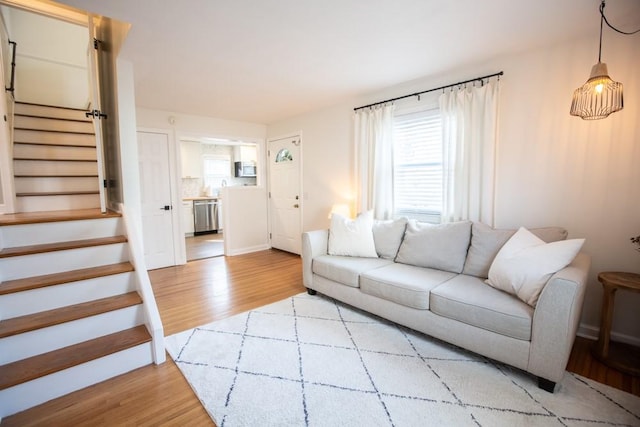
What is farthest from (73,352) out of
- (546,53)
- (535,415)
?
(546,53)

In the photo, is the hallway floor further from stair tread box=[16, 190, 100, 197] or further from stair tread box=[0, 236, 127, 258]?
stair tread box=[0, 236, 127, 258]

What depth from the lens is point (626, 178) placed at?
7.01 feet

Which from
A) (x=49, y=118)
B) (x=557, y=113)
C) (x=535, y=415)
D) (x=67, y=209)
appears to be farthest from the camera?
(x=49, y=118)

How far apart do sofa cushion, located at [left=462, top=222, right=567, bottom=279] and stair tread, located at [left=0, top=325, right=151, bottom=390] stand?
8.54 ft

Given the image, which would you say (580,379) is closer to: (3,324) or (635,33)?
(635,33)

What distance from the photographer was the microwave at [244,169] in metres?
7.69

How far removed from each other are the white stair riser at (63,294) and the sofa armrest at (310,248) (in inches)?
63.8

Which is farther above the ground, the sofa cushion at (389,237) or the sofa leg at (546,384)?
the sofa cushion at (389,237)

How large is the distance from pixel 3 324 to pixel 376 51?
3349 mm

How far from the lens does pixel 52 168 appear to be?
11.1 feet

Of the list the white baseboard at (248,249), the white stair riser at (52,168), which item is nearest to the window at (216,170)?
the white baseboard at (248,249)

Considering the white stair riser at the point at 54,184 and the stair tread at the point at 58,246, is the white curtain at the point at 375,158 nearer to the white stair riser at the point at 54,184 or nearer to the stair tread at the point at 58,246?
the stair tread at the point at 58,246

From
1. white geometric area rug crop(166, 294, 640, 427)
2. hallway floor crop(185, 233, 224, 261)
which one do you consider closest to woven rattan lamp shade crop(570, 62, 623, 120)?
white geometric area rug crop(166, 294, 640, 427)

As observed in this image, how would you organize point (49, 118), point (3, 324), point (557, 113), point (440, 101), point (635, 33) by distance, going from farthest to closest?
point (49, 118) → point (440, 101) → point (557, 113) → point (635, 33) → point (3, 324)
